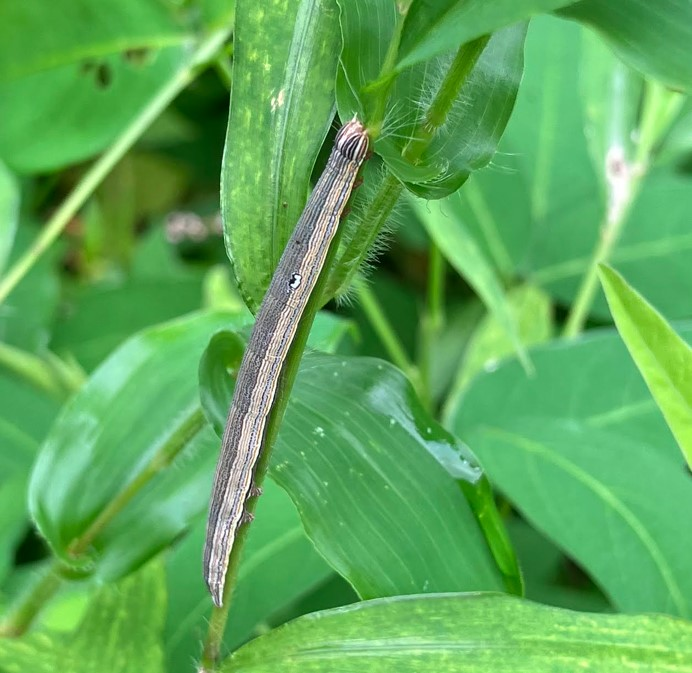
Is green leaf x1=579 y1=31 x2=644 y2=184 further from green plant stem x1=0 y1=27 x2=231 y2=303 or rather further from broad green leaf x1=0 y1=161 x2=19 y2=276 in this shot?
broad green leaf x1=0 y1=161 x2=19 y2=276

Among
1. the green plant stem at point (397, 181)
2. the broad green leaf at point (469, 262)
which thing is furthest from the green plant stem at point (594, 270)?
the green plant stem at point (397, 181)

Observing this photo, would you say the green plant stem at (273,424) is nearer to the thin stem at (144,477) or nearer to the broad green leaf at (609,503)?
the thin stem at (144,477)

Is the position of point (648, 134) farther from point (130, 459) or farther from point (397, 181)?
point (130, 459)

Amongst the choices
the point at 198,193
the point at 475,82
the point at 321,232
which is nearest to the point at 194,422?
the point at 321,232

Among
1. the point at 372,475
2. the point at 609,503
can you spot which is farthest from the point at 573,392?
the point at 372,475

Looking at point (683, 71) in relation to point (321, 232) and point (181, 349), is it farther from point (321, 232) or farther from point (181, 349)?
point (181, 349)

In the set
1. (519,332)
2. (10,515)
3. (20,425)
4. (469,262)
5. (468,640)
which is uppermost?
(519,332)
